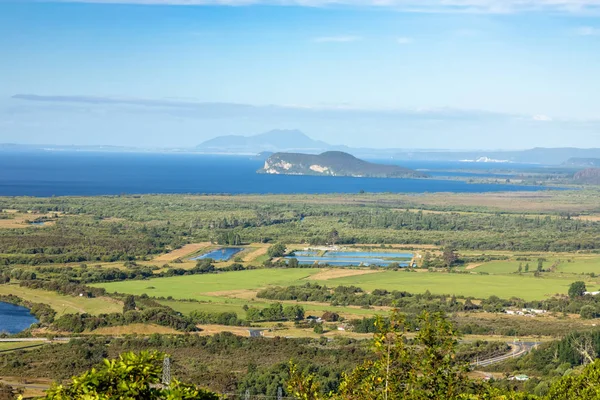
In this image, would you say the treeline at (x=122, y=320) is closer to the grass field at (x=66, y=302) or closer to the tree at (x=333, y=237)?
the grass field at (x=66, y=302)

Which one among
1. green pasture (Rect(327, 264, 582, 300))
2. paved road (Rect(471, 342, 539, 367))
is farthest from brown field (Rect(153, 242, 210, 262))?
paved road (Rect(471, 342, 539, 367))

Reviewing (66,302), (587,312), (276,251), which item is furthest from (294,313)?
(276,251)

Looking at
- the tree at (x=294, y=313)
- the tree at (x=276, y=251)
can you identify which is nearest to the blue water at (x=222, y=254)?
the tree at (x=276, y=251)

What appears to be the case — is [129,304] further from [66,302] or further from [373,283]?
[373,283]

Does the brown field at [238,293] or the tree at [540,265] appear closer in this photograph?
the brown field at [238,293]

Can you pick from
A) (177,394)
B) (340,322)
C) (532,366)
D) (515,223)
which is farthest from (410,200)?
(177,394)

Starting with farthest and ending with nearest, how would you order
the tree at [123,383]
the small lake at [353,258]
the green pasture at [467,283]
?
the small lake at [353,258] < the green pasture at [467,283] < the tree at [123,383]

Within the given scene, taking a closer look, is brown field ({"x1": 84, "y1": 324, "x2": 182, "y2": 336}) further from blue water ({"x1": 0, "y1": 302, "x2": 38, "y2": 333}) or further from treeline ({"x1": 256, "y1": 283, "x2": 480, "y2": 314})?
treeline ({"x1": 256, "y1": 283, "x2": 480, "y2": 314})
